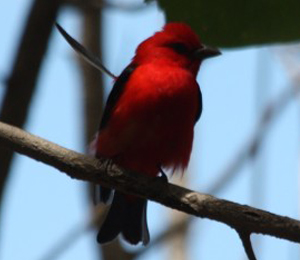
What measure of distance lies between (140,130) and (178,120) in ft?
0.61

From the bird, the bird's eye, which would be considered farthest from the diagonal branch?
the bird's eye

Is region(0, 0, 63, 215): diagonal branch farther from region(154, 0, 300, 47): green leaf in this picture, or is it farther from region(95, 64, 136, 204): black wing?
region(154, 0, 300, 47): green leaf

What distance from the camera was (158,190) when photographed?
231 cm

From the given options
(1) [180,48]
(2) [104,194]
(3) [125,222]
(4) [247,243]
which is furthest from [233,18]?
(3) [125,222]

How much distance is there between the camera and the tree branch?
2123mm

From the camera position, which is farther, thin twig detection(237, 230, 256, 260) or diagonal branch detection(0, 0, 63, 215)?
diagonal branch detection(0, 0, 63, 215)

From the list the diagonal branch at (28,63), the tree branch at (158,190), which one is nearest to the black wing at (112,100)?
the diagonal branch at (28,63)

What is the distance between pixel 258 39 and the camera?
1667 millimetres

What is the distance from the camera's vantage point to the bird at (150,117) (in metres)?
3.21

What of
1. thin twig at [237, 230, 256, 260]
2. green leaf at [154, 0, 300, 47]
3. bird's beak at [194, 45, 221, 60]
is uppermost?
bird's beak at [194, 45, 221, 60]

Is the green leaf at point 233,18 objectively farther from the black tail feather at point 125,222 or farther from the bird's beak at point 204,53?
the black tail feather at point 125,222

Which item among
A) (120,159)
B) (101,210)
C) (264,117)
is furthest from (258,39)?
(264,117)

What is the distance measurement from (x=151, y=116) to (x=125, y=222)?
790mm

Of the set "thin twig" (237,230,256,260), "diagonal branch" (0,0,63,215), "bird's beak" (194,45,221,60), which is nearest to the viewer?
"thin twig" (237,230,256,260)
